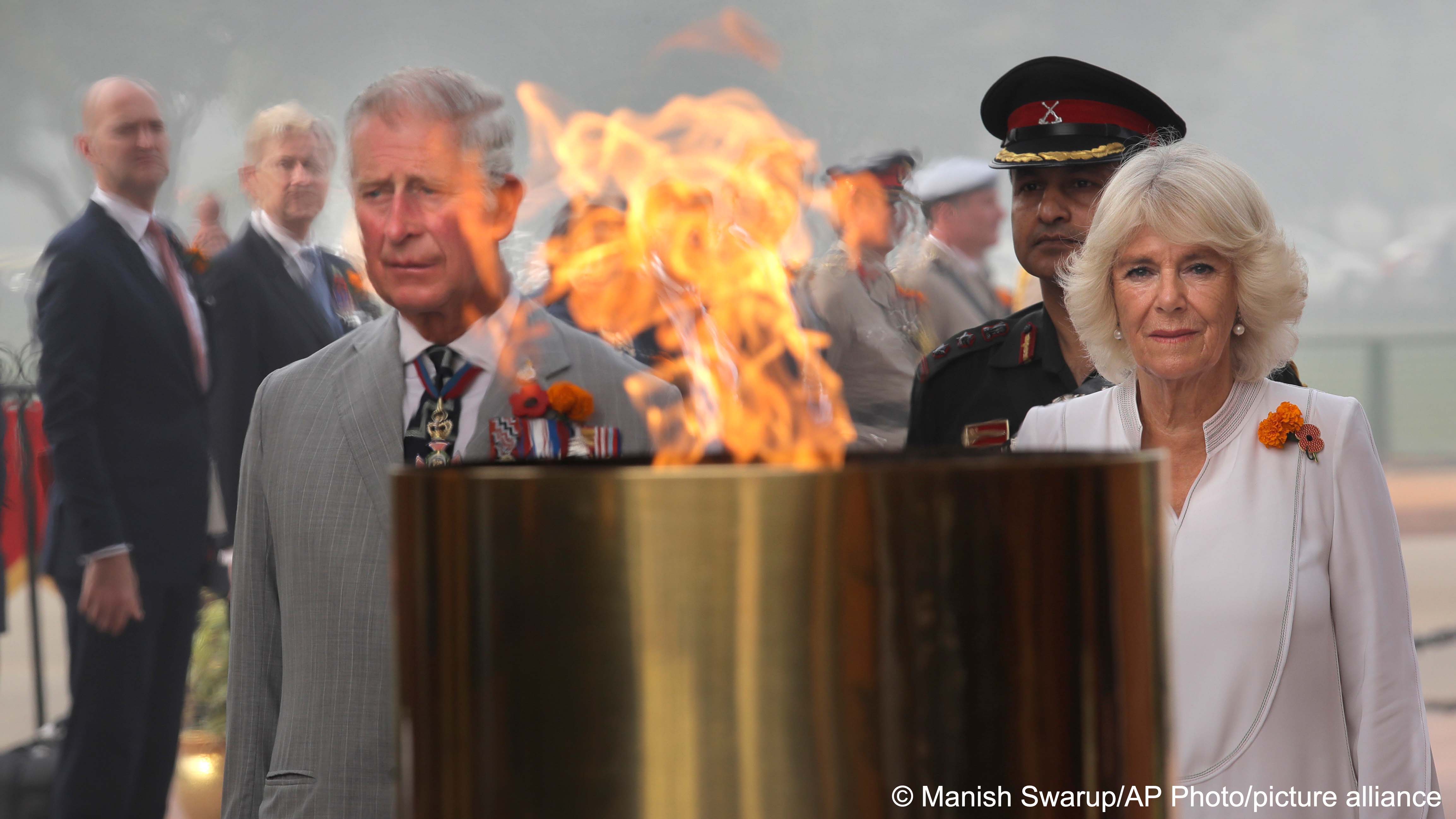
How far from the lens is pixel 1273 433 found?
1.50m

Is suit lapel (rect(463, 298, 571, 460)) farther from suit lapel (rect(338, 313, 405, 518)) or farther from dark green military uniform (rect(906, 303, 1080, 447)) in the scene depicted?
dark green military uniform (rect(906, 303, 1080, 447))

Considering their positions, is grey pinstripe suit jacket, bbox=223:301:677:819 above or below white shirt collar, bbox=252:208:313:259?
below

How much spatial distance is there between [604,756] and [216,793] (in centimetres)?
292

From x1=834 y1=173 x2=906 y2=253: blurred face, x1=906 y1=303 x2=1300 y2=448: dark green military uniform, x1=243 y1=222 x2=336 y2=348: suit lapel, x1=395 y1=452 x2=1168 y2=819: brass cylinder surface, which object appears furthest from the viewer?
x1=834 y1=173 x2=906 y2=253: blurred face

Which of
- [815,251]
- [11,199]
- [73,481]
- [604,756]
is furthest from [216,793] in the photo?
[604,756]

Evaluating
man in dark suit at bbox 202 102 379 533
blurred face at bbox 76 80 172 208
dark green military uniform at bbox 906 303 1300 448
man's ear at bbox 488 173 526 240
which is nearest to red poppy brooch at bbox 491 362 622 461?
man's ear at bbox 488 173 526 240

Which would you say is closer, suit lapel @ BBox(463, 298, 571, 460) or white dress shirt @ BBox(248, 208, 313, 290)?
suit lapel @ BBox(463, 298, 571, 460)

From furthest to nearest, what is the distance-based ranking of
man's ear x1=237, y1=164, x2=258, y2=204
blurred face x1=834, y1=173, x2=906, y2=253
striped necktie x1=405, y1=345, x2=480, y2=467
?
man's ear x1=237, y1=164, x2=258, y2=204
blurred face x1=834, y1=173, x2=906, y2=253
striped necktie x1=405, y1=345, x2=480, y2=467

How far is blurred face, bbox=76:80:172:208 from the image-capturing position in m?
3.42

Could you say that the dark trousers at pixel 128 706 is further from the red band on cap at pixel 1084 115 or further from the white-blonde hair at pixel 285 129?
the red band on cap at pixel 1084 115

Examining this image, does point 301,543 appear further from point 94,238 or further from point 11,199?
point 11,199

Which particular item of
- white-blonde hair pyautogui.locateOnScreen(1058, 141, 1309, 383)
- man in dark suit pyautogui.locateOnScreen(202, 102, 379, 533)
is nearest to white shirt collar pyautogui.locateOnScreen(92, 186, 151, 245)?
man in dark suit pyautogui.locateOnScreen(202, 102, 379, 533)

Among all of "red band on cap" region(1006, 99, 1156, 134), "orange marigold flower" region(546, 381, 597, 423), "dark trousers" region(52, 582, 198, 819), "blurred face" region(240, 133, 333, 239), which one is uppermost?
"blurred face" region(240, 133, 333, 239)

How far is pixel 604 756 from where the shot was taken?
824 mm
